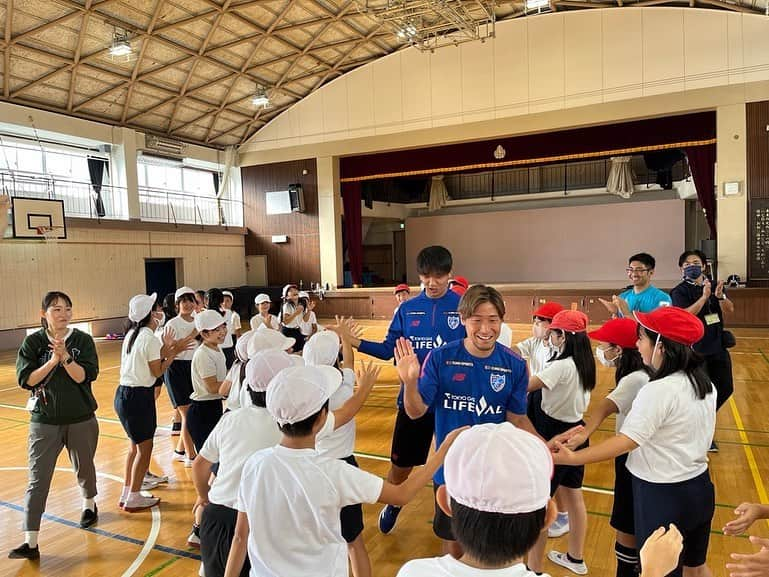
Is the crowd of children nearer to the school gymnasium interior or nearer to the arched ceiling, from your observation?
the school gymnasium interior

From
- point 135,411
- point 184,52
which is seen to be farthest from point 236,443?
point 184,52

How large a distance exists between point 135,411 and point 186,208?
16653 millimetres

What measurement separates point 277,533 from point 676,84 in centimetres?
1555

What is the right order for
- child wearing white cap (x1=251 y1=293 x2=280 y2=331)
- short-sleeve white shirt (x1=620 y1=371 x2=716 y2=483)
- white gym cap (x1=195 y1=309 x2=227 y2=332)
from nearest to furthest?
short-sleeve white shirt (x1=620 y1=371 x2=716 y2=483)
white gym cap (x1=195 y1=309 x2=227 y2=332)
child wearing white cap (x1=251 y1=293 x2=280 y2=331)

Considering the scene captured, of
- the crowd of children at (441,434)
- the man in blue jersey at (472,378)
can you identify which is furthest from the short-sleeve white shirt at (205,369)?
the man in blue jersey at (472,378)

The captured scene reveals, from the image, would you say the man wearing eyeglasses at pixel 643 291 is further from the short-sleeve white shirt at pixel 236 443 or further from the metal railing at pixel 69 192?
the metal railing at pixel 69 192

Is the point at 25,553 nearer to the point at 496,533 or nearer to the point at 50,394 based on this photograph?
the point at 50,394

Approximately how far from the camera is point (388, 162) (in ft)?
58.7

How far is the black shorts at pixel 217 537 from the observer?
2260 millimetres

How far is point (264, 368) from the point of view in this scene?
7.40 feet

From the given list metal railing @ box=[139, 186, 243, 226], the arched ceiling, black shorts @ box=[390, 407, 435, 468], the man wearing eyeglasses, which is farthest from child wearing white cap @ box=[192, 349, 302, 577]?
metal railing @ box=[139, 186, 243, 226]

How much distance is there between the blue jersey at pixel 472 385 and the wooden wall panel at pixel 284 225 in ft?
54.8

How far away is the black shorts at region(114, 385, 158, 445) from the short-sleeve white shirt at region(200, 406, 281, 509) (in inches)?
82.7

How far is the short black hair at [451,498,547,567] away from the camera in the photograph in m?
1.08
